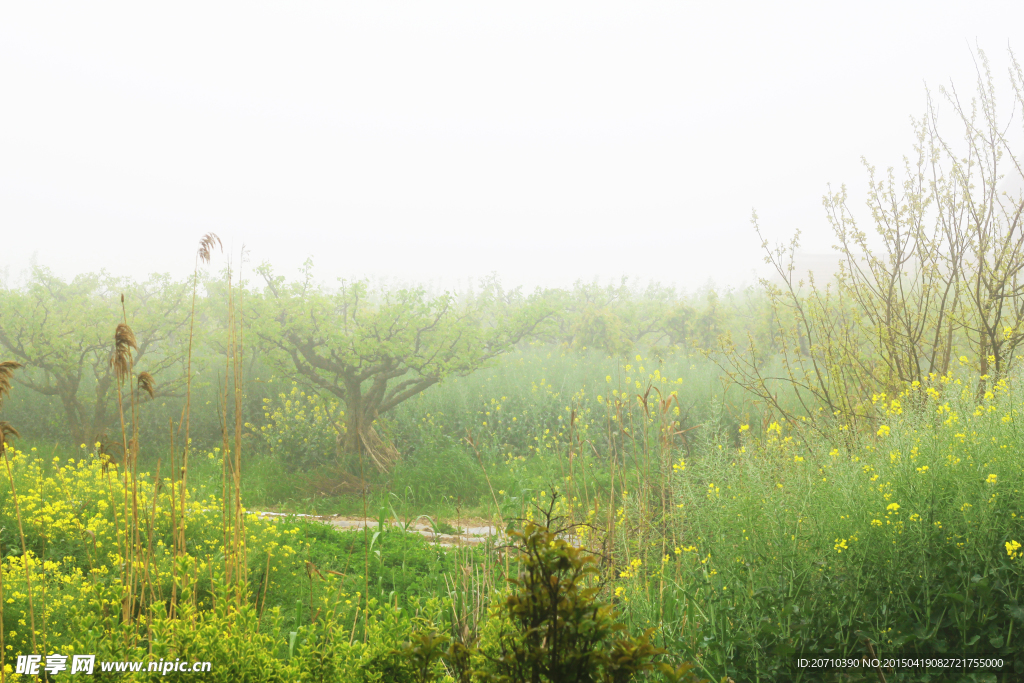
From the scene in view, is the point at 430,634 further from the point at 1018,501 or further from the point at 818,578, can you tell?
the point at 1018,501

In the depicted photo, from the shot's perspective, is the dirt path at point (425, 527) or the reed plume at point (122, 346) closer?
the reed plume at point (122, 346)

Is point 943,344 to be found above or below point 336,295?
below

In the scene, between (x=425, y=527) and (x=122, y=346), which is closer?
(x=122, y=346)

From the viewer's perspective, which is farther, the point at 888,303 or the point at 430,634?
the point at 888,303

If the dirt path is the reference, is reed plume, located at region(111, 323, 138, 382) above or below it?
above

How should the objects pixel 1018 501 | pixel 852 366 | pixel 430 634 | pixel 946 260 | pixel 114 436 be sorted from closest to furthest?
pixel 430 634 < pixel 1018 501 < pixel 946 260 < pixel 852 366 < pixel 114 436

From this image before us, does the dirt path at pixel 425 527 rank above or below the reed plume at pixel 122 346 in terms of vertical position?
below

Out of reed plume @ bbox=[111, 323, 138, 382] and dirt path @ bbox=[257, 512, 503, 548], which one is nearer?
reed plume @ bbox=[111, 323, 138, 382]

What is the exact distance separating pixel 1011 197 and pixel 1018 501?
160 inches

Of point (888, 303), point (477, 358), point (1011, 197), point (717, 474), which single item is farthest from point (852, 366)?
point (477, 358)

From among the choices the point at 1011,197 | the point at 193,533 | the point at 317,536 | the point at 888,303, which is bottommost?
the point at 317,536

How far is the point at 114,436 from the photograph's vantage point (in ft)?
34.0

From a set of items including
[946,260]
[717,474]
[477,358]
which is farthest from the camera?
[477,358]

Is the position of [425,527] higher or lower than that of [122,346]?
lower
